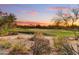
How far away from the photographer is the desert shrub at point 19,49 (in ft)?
5.98

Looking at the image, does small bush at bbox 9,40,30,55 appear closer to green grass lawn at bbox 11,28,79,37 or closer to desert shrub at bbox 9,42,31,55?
desert shrub at bbox 9,42,31,55

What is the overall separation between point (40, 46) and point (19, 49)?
21 cm

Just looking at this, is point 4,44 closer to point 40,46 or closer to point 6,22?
point 6,22

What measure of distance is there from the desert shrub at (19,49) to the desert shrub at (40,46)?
0.07 metres

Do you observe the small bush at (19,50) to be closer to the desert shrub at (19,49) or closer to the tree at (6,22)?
the desert shrub at (19,49)

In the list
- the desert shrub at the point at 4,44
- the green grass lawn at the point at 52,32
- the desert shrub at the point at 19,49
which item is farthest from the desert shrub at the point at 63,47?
the desert shrub at the point at 4,44

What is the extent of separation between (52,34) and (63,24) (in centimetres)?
15

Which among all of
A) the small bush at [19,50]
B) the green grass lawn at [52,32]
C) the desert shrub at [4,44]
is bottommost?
the small bush at [19,50]

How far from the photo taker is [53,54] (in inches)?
71.2

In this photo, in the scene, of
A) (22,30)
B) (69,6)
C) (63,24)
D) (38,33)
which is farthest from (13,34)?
(69,6)

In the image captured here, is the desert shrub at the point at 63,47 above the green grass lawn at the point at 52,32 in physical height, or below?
below

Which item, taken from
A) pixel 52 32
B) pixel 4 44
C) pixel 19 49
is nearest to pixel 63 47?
pixel 52 32

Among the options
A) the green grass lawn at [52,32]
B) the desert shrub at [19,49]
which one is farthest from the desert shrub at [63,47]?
the desert shrub at [19,49]

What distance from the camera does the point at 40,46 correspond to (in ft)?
6.01
